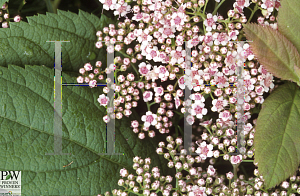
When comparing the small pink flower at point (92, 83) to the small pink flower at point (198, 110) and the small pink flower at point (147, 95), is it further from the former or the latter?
the small pink flower at point (198, 110)

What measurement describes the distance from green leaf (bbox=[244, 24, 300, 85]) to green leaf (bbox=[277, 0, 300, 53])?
0.12 feet

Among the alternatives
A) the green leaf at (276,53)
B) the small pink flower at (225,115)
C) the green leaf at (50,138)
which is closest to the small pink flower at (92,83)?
the green leaf at (50,138)

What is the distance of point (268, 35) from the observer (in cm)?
125

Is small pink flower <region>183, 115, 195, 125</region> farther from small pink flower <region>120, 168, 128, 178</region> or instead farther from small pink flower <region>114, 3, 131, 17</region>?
small pink flower <region>114, 3, 131, 17</region>

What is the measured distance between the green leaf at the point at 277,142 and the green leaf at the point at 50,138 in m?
0.56

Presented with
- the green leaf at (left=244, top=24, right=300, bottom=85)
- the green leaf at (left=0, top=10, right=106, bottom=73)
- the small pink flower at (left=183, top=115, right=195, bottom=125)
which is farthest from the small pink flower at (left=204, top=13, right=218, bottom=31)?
the green leaf at (left=0, top=10, right=106, bottom=73)

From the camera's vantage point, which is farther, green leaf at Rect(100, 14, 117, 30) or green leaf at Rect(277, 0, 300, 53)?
green leaf at Rect(100, 14, 117, 30)

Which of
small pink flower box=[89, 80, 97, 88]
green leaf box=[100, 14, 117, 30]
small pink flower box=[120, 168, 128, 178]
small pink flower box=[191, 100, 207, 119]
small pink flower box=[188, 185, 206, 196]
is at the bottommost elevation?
→ small pink flower box=[188, 185, 206, 196]

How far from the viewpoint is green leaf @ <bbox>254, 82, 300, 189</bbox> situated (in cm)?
121

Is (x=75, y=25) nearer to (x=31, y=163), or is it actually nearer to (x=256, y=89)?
(x=31, y=163)

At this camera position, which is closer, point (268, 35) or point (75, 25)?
point (268, 35)

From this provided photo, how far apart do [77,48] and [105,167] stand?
54 cm

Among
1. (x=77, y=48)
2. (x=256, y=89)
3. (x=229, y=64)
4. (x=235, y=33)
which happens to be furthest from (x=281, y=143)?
→ (x=77, y=48)

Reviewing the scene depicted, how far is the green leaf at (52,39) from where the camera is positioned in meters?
1.31
